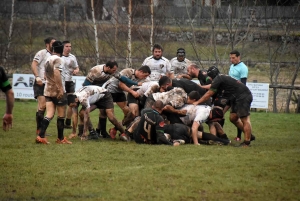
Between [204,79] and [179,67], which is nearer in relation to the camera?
[204,79]

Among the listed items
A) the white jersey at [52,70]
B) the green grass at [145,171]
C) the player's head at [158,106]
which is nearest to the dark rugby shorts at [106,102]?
the green grass at [145,171]

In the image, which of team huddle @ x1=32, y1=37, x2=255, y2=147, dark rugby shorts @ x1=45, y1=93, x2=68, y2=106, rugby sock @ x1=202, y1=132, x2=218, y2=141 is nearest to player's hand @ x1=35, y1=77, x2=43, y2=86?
team huddle @ x1=32, y1=37, x2=255, y2=147

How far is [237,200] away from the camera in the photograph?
341 inches

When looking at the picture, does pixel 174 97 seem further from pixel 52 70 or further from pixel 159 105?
pixel 52 70

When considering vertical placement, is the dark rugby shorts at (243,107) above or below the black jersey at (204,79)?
below

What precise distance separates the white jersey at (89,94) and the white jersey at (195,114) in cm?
185

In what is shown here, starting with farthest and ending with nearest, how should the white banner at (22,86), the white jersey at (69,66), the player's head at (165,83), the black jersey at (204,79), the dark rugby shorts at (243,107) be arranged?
the white banner at (22,86) → the white jersey at (69,66) → the black jersey at (204,79) → the player's head at (165,83) → the dark rugby shorts at (243,107)

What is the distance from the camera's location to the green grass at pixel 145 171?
9047mm

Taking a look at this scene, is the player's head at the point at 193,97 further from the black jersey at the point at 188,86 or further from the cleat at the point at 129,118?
the cleat at the point at 129,118

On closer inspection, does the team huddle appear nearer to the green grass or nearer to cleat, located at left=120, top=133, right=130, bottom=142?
cleat, located at left=120, top=133, right=130, bottom=142

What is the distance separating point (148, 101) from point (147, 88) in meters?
0.68

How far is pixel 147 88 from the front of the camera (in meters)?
15.6

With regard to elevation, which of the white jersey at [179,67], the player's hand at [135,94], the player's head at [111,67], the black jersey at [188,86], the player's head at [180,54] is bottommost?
the player's hand at [135,94]

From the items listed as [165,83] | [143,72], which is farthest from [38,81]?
[165,83]
